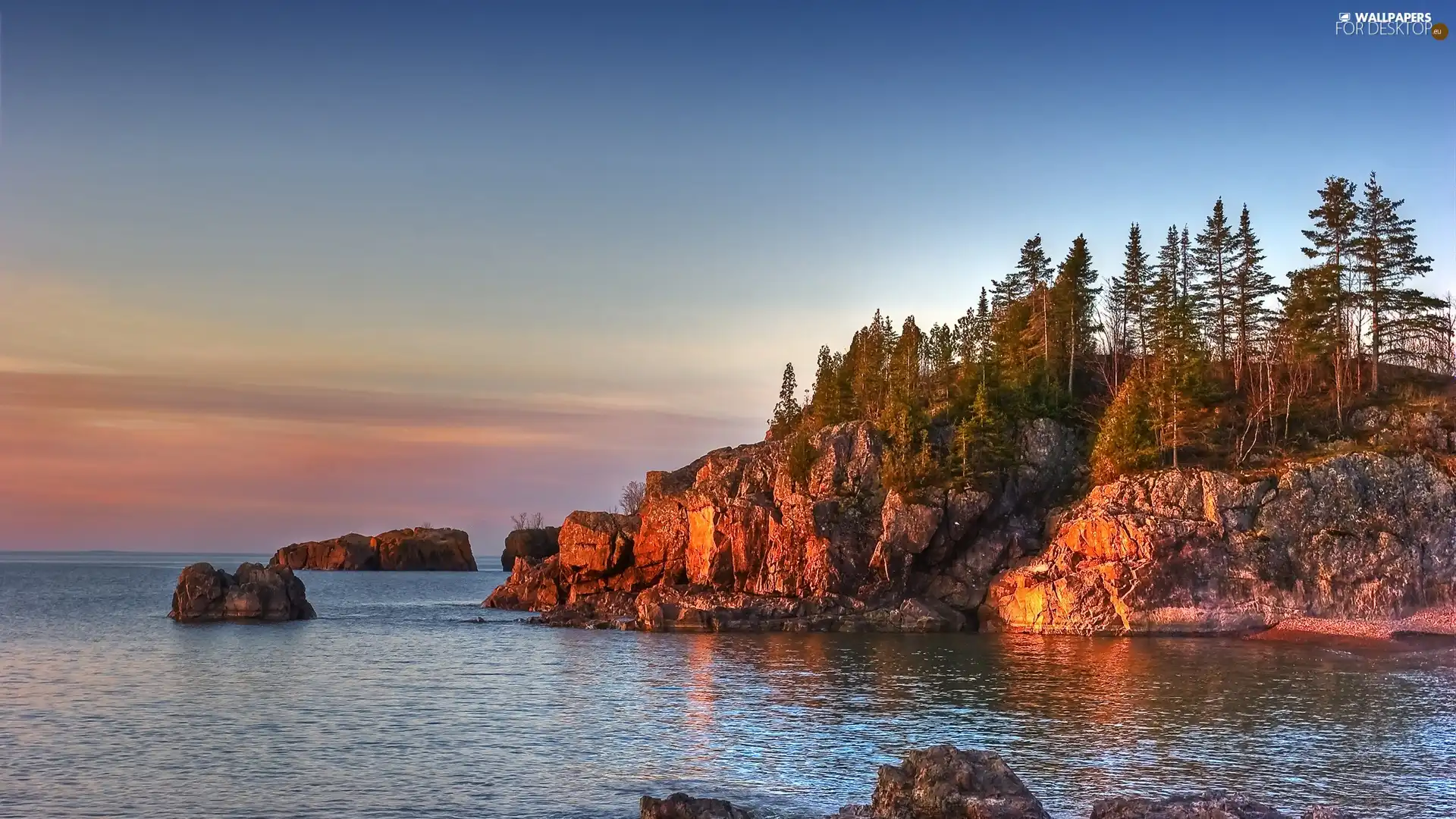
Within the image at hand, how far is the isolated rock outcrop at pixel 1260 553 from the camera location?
259 feet

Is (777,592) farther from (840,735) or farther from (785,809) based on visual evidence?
(785,809)

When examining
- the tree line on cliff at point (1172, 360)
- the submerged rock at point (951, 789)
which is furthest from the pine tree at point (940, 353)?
the submerged rock at point (951, 789)

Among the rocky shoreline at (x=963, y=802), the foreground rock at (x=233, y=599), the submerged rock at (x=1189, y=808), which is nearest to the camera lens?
the submerged rock at (x=1189, y=808)

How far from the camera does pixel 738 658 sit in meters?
67.6

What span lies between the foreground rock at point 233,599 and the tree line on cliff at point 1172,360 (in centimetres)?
4892

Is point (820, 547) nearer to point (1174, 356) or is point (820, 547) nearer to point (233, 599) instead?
point (1174, 356)

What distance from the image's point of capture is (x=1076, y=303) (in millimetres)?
114688

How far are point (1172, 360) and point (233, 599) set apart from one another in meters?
88.2

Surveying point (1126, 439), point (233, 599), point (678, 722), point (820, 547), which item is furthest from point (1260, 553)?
point (233, 599)

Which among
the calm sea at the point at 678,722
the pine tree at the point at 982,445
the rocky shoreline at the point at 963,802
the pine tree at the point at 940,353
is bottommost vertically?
the calm sea at the point at 678,722

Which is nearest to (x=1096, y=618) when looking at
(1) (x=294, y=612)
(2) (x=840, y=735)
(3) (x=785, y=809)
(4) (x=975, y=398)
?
(4) (x=975, y=398)

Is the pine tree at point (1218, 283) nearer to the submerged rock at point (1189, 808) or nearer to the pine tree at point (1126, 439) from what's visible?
the pine tree at point (1126, 439)

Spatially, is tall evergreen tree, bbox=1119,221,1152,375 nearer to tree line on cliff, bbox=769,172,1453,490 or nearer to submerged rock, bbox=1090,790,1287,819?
tree line on cliff, bbox=769,172,1453,490

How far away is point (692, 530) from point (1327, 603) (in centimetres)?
5037
